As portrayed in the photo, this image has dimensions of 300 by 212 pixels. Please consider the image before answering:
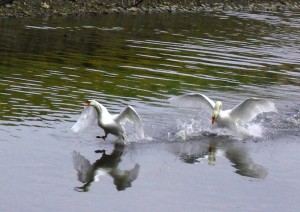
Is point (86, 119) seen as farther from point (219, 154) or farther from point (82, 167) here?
point (219, 154)

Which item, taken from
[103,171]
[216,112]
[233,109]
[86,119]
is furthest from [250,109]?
[103,171]

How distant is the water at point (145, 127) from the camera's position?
15922 mm

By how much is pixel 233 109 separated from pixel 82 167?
4995mm

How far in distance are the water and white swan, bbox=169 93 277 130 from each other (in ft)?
1.15

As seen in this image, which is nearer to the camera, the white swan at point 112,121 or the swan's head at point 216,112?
the white swan at point 112,121

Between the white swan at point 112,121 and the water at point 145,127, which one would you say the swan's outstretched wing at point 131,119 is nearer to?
the white swan at point 112,121

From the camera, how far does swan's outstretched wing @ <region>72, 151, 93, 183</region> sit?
16.8 metres

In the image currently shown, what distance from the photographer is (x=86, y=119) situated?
1959cm

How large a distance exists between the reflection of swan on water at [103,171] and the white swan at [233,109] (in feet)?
10.5

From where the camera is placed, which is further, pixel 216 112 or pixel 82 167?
pixel 216 112

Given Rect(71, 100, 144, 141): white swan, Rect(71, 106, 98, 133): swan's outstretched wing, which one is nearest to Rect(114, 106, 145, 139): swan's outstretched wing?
Rect(71, 100, 144, 141): white swan

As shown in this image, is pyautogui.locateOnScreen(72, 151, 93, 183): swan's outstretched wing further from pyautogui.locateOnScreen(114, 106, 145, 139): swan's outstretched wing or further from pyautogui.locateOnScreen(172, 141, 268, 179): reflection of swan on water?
pyautogui.locateOnScreen(172, 141, 268, 179): reflection of swan on water

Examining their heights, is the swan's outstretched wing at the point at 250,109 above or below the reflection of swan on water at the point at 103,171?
above

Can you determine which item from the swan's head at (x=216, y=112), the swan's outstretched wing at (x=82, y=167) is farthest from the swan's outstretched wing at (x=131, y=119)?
the swan's head at (x=216, y=112)
